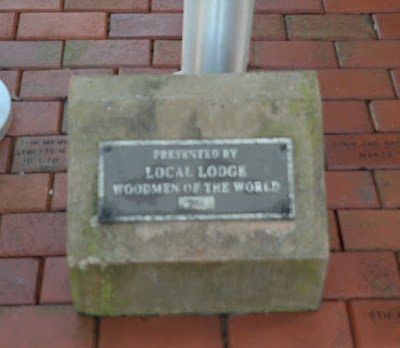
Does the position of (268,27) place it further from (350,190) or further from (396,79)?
(350,190)

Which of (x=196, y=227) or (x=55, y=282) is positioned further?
(x=55, y=282)

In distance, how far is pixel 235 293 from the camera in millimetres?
1082

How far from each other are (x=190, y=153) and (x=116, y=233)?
19 cm

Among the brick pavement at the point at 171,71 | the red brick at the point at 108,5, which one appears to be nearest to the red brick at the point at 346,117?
the brick pavement at the point at 171,71

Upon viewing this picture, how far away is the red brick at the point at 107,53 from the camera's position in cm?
149

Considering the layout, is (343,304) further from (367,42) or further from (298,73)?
(367,42)

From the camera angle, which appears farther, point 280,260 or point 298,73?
point 298,73

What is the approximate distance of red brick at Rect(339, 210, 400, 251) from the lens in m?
1.21

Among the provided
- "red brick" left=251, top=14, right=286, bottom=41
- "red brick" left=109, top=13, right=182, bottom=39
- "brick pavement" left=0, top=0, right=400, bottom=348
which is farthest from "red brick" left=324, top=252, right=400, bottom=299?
"red brick" left=109, top=13, right=182, bottom=39

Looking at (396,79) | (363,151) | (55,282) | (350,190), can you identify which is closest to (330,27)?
(396,79)

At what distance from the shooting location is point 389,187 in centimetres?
128

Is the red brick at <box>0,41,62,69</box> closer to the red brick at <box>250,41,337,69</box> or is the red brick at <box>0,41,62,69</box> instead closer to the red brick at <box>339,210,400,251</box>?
the red brick at <box>250,41,337,69</box>

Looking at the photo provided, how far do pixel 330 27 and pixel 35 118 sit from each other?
80 centimetres

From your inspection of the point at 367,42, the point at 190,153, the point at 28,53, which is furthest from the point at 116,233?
the point at 367,42
